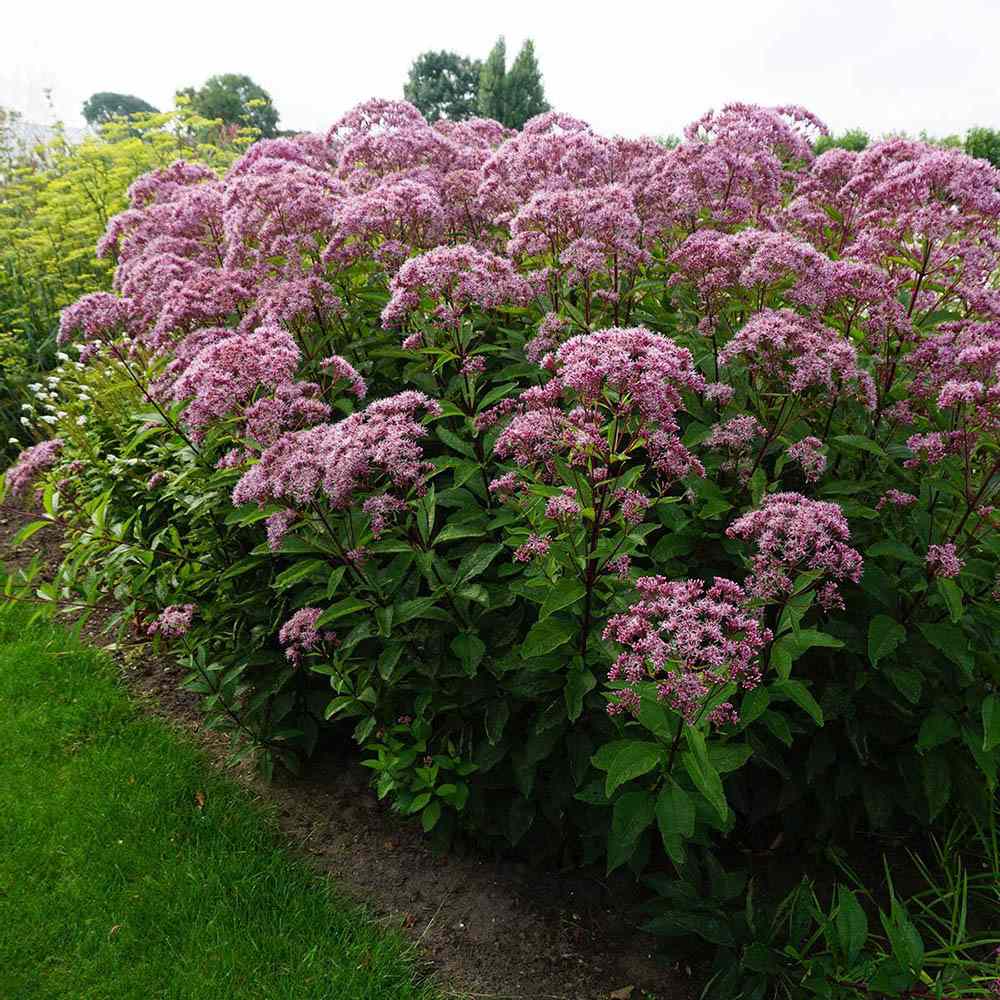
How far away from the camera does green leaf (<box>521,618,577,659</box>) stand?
2756 millimetres

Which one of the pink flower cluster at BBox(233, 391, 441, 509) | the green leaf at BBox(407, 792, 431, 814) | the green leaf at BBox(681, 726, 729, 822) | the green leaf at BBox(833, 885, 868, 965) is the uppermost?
the pink flower cluster at BBox(233, 391, 441, 509)

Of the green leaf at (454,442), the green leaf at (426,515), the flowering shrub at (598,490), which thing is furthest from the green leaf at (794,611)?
the green leaf at (454,442)

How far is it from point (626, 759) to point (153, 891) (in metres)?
2.42

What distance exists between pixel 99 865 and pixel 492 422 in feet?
9.27

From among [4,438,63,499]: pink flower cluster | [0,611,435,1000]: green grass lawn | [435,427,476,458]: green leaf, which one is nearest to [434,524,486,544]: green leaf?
[435,427,476,458]: green leaf

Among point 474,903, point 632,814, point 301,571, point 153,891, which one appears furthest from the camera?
point 153,891

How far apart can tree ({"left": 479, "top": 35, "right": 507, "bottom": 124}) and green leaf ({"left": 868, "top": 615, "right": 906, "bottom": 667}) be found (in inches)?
1797

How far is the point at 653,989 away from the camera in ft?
10.1

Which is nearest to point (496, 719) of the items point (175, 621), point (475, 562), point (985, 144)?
point (475, 562)

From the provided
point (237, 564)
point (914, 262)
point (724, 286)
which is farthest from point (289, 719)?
point (914, 262)

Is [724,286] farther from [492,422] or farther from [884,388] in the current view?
[492,422]

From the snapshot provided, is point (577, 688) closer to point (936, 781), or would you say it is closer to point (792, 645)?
point (792, 645)

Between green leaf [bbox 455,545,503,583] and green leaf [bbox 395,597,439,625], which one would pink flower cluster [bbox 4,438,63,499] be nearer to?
green leaf [bbox 395,597,439,625]

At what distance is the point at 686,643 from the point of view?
2264 millimetres
